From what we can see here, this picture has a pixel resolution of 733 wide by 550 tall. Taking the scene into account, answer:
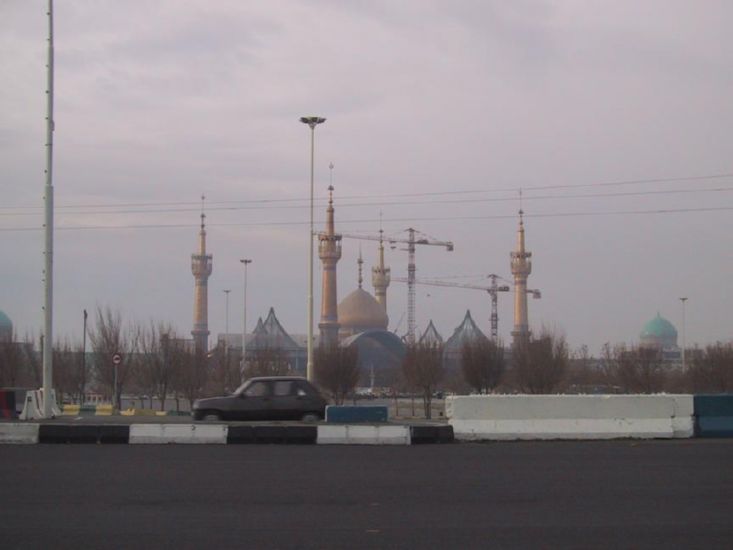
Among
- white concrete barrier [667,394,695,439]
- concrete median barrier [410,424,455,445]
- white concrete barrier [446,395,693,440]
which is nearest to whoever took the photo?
concrete median barrier [410,424,455,445]

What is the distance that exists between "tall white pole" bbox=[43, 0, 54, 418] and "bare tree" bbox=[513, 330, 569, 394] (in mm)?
36131

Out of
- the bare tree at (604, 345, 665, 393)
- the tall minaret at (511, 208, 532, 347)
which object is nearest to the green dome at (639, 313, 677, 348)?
the tall minaret at (511, 208, 532, 347)

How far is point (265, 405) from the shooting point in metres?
26.7

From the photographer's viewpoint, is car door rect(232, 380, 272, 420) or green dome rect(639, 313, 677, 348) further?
green dome rect(639, 313, 677, 348)

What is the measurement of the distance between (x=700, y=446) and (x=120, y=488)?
12356mm

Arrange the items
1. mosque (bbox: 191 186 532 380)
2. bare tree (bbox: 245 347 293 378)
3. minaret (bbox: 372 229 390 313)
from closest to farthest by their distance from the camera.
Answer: bare tree (bbox: 245 347 293 378) < mosque (bbox: 191 186 532 380) < minaret (bbox: 372 229 390 313)

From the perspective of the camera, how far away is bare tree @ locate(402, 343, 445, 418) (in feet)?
205

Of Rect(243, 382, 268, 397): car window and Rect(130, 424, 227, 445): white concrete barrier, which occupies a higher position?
Rect(243, 382, 268, 397): car window

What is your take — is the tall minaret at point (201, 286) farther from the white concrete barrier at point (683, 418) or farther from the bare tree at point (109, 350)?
the white concrete barrier at point (683, 418)

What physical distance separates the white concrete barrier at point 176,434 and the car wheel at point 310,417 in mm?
5230

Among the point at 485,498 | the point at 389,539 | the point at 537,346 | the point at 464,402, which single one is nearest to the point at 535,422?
the point at 464,402

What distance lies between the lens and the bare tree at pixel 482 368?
5925 centimetres

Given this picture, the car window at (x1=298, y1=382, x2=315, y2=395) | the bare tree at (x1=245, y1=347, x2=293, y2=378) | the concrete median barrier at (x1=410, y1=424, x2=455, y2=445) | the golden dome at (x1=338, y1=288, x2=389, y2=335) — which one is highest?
the golden dome at (x1=338, y1=288, x2=389, y2=335)

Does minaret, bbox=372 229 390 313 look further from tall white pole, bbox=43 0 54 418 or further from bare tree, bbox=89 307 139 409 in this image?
tall white pole, bbox=43 0 54 418
